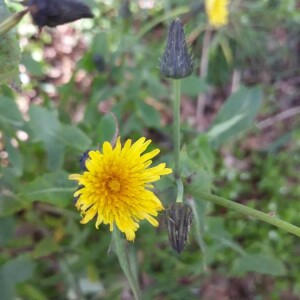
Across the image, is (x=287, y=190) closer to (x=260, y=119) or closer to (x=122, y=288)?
(x=260, y=119)

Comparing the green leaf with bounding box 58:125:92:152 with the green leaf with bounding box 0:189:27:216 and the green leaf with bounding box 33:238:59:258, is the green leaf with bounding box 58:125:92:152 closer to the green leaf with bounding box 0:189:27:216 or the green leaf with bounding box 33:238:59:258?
the green leaf with bounding box 0:189:27:216

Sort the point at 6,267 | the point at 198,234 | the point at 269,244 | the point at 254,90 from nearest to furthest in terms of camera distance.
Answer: the point at 198,234 → the point at 6,267 → the point at 254,90 → the point at 269,244

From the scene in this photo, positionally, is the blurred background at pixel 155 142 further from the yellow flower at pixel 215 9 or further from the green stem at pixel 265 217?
the green stem at pixel 265 217

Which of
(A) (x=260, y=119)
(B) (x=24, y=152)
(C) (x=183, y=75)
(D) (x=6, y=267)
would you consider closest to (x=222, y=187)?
(A) (x=260, y=119)

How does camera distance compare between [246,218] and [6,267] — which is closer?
[6,267]

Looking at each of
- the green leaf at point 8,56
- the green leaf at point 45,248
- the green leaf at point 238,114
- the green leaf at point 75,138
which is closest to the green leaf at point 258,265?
the green leaf at point 238,114

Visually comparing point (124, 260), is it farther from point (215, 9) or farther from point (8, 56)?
point (215, 9)
